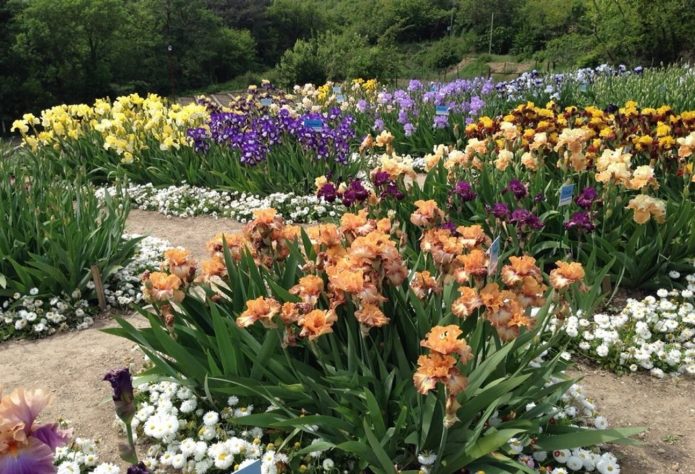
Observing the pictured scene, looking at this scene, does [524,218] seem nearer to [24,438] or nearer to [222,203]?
[24,438]

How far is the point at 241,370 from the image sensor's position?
2.38 metres

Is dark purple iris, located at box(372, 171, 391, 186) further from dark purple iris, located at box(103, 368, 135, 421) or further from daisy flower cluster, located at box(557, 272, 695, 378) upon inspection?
dark purple iris, located at box(103, 368, 135, 421)

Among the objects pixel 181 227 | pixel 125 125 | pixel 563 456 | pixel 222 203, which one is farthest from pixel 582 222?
pixel 125 125

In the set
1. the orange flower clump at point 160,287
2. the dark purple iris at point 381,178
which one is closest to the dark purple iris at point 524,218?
the dark purple iris at point 381,178

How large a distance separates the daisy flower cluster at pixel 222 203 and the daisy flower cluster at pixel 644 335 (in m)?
2.50

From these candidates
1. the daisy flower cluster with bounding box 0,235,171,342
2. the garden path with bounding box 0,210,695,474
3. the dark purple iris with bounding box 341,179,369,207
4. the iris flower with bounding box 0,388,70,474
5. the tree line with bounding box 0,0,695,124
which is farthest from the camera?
the tree line with bounding box 0,0,695,124

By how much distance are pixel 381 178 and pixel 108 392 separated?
1.93 m

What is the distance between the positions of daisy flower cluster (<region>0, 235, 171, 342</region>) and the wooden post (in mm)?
82

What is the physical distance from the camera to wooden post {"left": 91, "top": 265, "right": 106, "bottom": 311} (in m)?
3.65

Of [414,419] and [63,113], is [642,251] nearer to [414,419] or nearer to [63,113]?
[414,419]

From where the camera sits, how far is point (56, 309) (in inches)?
148

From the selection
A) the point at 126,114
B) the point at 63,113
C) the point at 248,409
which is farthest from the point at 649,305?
the point at 63,113

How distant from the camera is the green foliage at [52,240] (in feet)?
12.4

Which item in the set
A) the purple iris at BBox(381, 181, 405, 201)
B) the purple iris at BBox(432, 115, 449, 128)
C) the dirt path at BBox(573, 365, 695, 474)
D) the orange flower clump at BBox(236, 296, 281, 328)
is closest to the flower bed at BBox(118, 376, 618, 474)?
the dirt path at BBox(573, 365, 695, 474)
